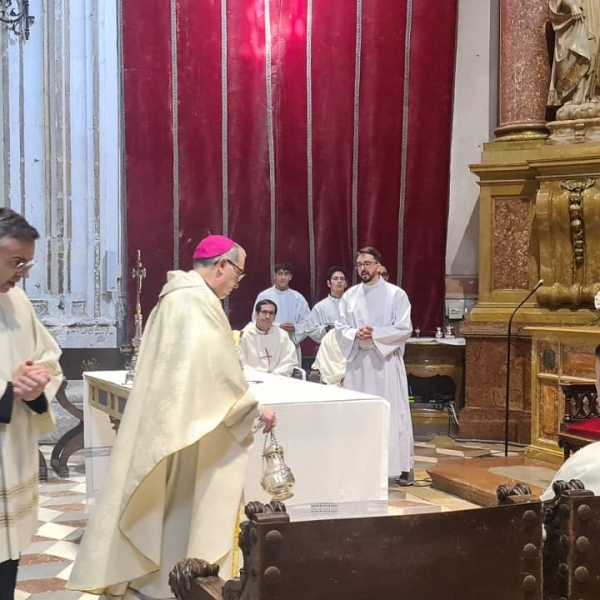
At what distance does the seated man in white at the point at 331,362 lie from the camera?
677 cm

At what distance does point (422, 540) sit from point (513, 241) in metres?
6.83

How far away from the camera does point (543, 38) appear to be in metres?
8.11

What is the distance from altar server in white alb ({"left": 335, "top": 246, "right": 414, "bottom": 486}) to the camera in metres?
6.46

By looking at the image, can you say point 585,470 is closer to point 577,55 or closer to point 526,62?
point 577,55

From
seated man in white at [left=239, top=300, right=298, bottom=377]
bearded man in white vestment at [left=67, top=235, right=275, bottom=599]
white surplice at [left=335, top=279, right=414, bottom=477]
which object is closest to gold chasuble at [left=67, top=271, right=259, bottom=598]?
bearded man in white vestment at [left=67, top=235, right=275, bottom=599]

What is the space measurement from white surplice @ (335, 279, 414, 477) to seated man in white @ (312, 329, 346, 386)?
81 mm

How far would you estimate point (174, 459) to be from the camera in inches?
131

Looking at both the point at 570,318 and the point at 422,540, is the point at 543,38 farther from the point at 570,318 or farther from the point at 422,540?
the point at 422,540

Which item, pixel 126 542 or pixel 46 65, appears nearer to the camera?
pixel 126 542

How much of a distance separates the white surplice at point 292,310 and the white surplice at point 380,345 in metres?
1.61

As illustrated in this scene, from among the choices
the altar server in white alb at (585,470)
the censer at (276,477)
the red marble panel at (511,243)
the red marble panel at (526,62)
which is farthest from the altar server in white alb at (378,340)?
the altar server in white alb at (585,470)

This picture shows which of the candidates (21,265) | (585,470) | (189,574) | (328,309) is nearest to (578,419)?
(328,309)

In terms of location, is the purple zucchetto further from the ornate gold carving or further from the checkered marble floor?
the ornate gold carving

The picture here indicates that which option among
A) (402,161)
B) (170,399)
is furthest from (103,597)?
(402,161)
